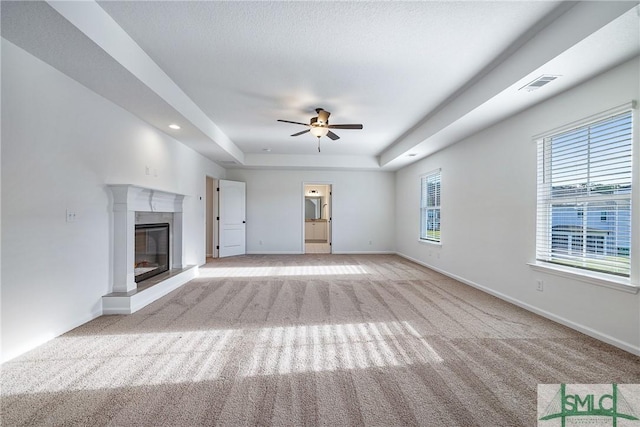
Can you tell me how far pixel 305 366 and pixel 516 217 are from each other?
3.18m

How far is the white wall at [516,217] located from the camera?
8.36 feet

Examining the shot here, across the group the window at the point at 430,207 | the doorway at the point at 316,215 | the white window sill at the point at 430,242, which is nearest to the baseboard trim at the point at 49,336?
the white window sill at the point at 430,242

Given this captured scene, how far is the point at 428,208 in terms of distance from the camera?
6.56 metres

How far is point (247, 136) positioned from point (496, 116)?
4316mm

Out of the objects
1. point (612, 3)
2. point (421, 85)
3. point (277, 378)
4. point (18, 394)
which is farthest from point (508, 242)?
point (18, 394)

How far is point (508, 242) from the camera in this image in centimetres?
388

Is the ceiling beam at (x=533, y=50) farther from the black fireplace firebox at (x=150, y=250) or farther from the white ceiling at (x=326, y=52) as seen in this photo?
the black fireplace firebox at (x=150, y=250)

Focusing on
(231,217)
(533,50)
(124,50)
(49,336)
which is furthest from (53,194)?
(231,217)

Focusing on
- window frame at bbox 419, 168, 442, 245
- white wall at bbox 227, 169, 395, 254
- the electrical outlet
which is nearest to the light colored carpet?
the electrical outlet

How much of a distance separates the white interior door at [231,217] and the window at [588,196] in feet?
21.6

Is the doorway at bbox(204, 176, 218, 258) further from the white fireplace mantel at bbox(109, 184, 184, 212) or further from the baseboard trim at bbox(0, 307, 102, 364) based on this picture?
the baseboard trim at bbox(0, 307, 102, 364)

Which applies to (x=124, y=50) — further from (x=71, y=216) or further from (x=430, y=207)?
(x=430, y=207)

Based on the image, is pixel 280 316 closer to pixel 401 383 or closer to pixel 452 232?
pixel 401 383

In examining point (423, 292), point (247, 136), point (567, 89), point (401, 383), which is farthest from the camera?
point (247, 136)
